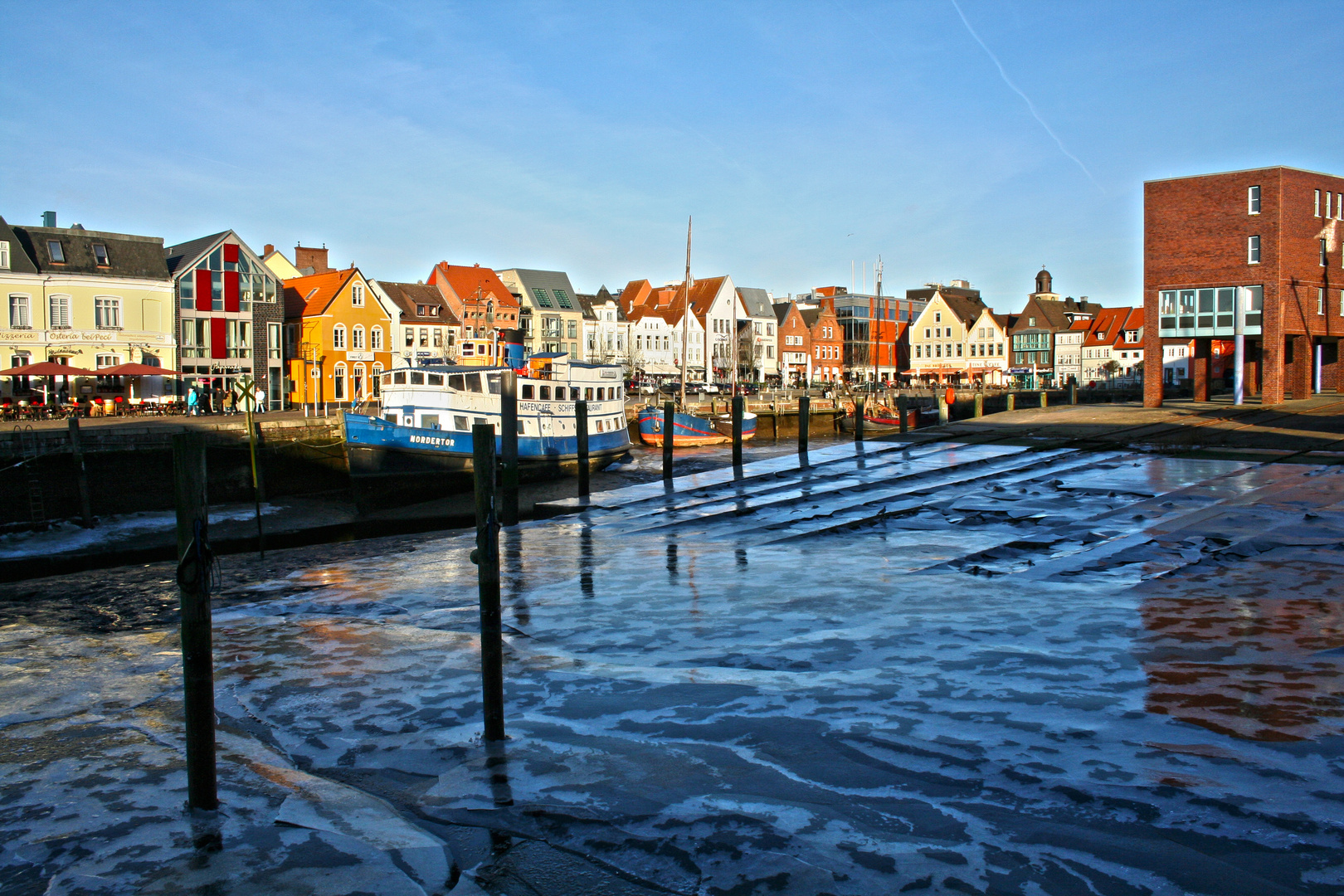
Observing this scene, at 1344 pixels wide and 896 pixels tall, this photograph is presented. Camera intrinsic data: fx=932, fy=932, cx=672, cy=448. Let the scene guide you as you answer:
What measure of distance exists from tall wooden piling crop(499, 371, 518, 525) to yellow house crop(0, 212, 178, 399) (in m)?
23.8

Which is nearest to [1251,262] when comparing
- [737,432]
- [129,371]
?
[737,432]

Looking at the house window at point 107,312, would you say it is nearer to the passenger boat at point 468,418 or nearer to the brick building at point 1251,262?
the passenger boat at point 468,418

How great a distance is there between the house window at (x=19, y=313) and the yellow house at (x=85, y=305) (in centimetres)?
3

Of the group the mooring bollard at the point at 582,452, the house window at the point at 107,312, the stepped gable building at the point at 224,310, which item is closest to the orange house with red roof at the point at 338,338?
the stepped gable building at the point at 224,310

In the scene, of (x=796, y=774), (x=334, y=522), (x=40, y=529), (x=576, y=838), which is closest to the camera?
(x=576, y=838)

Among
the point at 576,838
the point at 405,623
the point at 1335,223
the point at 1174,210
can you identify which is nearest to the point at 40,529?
the point at 405,623

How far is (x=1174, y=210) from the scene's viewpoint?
32.8 m

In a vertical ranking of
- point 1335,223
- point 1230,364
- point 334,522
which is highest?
point 1335,223

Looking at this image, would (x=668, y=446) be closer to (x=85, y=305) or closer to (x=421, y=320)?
(x=85, y=305)

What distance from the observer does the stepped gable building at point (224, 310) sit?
46.8 meters

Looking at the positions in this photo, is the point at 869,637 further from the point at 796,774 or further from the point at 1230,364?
the point at 1230,364

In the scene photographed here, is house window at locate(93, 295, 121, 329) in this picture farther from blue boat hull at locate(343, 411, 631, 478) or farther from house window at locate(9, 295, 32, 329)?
blue boat hull at locate(343, 411, 631, 478)

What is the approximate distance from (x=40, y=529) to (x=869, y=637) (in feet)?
70.3

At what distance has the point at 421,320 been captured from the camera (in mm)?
66062
